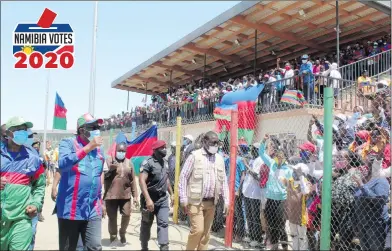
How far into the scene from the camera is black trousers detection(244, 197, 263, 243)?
21.9 ft

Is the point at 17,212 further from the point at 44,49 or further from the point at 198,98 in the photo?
the point at 198,98

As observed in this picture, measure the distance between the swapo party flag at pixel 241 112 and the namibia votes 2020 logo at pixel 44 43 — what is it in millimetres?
3776

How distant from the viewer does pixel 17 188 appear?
4.09m

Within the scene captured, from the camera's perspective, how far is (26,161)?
4199 mm

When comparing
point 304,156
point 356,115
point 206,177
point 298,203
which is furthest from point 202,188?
point 356,115

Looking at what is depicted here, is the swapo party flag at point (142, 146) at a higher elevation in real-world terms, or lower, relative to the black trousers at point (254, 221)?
higher

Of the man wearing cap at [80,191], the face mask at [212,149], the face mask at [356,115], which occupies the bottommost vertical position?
the man wearing cap at [80,191]

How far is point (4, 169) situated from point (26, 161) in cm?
23

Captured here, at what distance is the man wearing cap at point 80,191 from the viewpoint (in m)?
4.15

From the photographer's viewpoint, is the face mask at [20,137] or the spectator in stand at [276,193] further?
the spectator in stand at [276,193]

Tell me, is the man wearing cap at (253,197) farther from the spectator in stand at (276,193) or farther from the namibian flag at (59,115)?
the namibian flag at (59,115)

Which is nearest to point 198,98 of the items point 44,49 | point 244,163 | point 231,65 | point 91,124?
point 231,65

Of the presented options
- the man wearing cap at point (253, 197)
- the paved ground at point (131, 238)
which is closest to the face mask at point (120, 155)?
the paved ground at point (131, 238)

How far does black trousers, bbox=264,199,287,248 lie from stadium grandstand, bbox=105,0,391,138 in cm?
461
